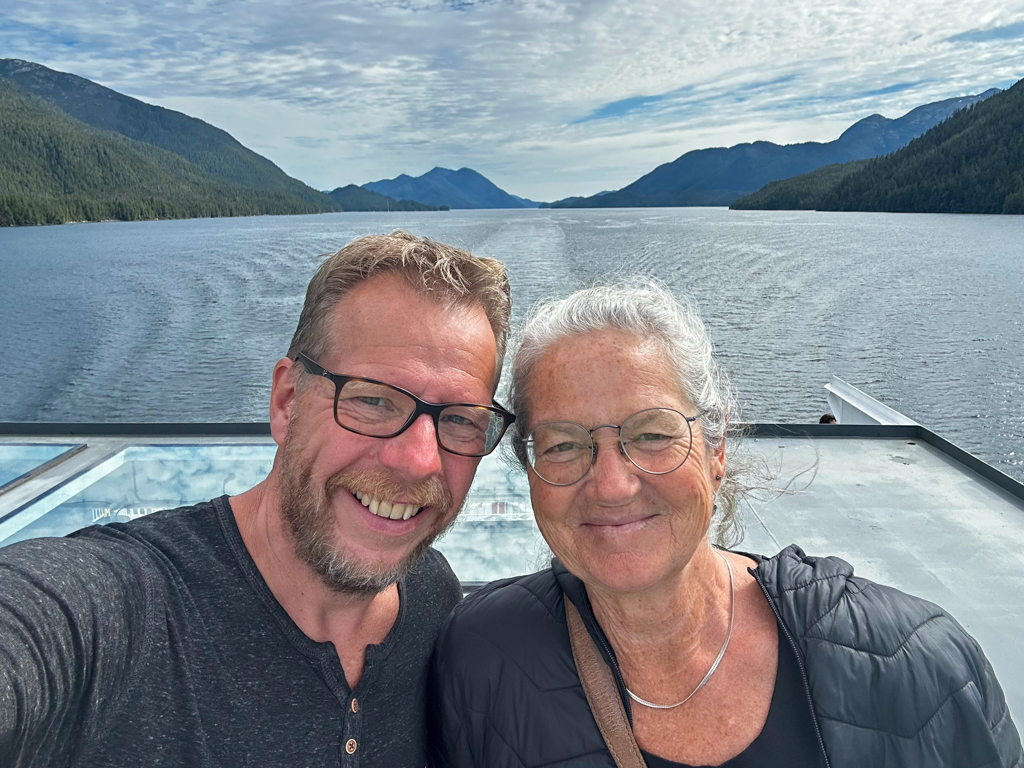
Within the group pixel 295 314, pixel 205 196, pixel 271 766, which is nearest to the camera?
pixel 271 766

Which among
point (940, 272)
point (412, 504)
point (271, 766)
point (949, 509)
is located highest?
point (412, 504)

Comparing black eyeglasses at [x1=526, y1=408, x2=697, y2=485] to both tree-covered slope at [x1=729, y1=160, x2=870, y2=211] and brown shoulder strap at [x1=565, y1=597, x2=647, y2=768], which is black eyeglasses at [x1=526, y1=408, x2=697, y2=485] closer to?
brown shoulder strap at [x1=565, y1=597, x2=647, y2=768]

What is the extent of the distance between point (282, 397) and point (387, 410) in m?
0.32

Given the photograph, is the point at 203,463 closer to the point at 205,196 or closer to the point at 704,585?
the point at 704,585

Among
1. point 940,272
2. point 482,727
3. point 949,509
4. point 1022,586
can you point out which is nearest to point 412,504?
point 482,727

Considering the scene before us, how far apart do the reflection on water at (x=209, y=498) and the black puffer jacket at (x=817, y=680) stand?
1.20 m

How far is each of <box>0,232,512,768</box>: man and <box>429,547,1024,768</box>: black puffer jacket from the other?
0.40ft

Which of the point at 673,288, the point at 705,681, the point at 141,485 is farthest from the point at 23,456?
the point at 673,288

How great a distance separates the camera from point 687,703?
1653mm

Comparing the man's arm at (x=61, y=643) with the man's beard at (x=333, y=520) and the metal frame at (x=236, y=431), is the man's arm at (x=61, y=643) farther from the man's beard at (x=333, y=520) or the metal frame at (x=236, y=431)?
the metal frame at (x=236, y=431)

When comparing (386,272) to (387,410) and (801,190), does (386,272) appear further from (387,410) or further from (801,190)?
(801,190)

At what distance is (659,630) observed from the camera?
172 centimetres

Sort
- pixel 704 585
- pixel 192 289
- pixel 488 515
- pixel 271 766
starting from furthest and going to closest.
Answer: pixel 192 289, pixel 488 515, pixel 704 585, pixel 271 766

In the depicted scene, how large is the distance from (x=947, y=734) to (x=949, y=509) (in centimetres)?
279
